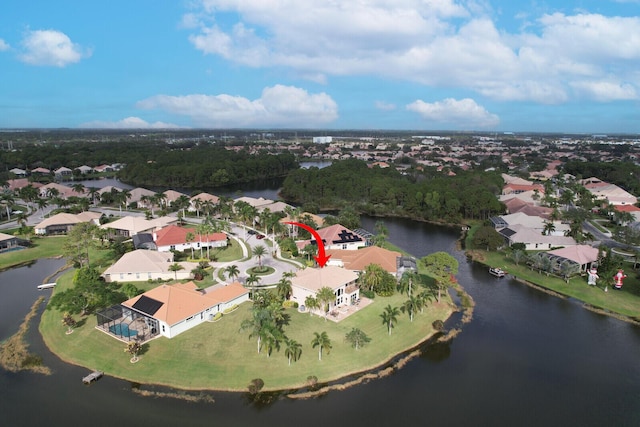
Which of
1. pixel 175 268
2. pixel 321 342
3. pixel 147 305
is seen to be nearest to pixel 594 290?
pixel 321 342

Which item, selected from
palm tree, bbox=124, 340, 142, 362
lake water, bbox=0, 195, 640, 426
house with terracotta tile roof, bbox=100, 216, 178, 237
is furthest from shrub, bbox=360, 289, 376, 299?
house with terracotta tile roof, bbox=100, 216, 178, 237

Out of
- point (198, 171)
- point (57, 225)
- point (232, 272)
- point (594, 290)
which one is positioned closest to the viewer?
point (232, 272)

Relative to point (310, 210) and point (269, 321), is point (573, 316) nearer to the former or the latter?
point (269, 321)

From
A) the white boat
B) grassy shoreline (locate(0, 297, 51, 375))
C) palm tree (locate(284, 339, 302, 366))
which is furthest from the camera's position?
the white boat

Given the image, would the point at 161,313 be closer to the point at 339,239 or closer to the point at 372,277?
the point at 372,277

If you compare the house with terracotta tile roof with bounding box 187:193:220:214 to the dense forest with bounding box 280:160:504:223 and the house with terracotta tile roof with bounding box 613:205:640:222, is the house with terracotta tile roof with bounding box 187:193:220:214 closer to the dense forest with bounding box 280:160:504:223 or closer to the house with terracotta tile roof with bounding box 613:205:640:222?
the dense forest with bounding box 280:160:504:223

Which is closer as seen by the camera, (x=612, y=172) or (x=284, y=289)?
(x=284, y=289)
